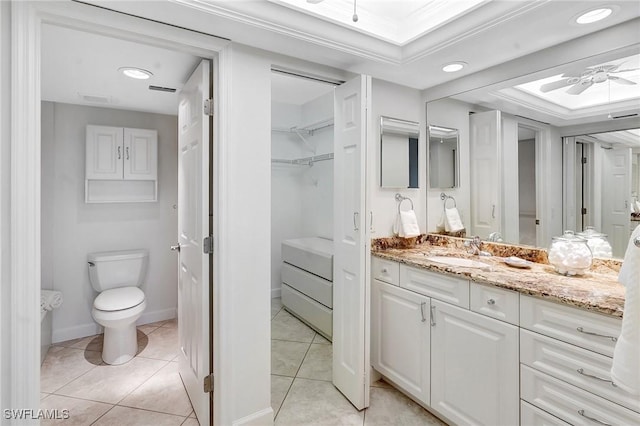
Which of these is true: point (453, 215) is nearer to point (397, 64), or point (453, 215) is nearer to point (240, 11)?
point (397, 64)

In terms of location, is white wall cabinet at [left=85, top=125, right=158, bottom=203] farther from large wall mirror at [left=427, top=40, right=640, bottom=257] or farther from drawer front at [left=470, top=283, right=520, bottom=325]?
drawer front at [left=470, top=283, right=520, bottom=325]

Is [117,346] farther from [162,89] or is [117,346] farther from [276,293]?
[162,89]

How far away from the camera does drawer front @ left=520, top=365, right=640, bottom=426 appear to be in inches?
46.5

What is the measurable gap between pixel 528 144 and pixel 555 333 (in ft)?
4.06

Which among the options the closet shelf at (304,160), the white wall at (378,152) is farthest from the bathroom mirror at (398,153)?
the closet shelf at (304,160)

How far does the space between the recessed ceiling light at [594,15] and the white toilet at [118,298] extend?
3.27m

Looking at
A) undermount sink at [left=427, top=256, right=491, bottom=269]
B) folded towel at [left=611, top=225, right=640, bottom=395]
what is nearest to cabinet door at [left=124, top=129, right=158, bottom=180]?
undermount sink at [left=427, top=256, right=491, bottom=269]

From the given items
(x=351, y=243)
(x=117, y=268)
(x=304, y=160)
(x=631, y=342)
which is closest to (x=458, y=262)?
(x=351, y=243)

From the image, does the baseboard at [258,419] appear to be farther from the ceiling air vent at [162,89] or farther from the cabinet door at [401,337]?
the ceiling air vent at [162,89]

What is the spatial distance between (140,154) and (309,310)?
221 cm

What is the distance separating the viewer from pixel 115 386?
7.30 feet

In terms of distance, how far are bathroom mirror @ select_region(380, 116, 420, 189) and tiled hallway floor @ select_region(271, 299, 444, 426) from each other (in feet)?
4.77

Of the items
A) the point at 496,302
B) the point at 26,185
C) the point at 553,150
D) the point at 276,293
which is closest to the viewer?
the point at 26,185

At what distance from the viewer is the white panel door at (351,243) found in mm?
1919
